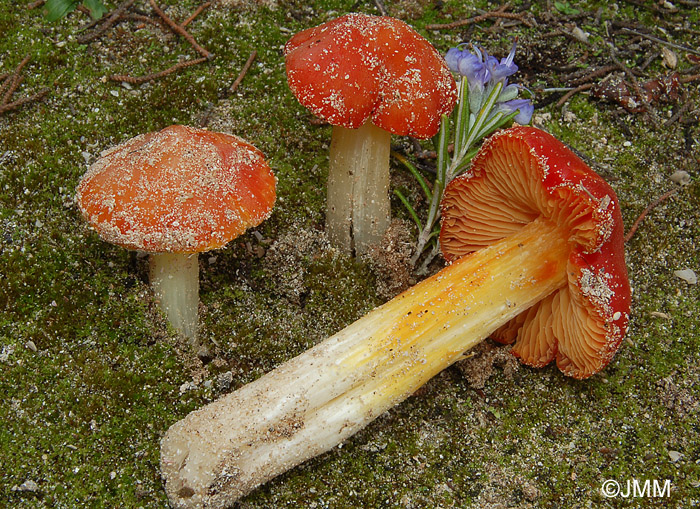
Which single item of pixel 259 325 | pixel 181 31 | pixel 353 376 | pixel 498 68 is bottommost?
pixel 259 325

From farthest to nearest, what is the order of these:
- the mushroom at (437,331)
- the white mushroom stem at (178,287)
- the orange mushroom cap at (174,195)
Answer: the white mushroom stem at (178,287) < the mushroom at (437,331) < the orange mushroom cap at (174,195)

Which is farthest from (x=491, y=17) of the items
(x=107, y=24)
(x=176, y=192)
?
(x=176, y=192)

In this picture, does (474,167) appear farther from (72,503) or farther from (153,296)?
(72,503)

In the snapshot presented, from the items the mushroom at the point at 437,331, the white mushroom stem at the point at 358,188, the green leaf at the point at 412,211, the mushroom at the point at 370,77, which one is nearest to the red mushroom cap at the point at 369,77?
the mushroom at the point at 370,77

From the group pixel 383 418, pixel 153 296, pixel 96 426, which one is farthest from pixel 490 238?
pixel 96 426

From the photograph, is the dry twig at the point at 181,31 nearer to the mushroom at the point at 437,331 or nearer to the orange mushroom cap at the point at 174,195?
the orange mushroom cap at the point at 174,195

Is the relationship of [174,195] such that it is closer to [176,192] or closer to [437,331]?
[176,192]

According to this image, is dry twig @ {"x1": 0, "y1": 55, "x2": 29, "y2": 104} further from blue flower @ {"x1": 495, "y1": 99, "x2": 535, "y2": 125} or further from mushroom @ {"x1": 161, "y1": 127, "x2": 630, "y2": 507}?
blue flower @ {"x1": 495, "y1": 99, "x2": 535, "y2": 125}

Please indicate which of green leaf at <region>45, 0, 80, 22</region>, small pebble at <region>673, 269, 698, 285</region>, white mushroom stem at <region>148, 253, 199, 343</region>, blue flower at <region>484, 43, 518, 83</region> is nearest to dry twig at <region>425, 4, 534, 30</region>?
blue flower at <region>484, 43, 518, 83</region>
